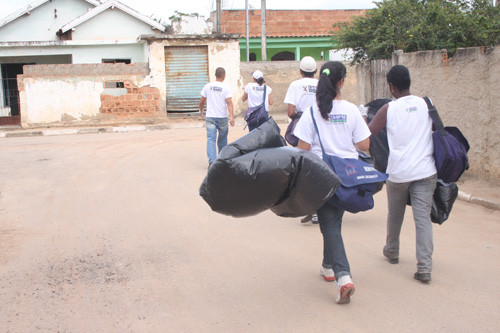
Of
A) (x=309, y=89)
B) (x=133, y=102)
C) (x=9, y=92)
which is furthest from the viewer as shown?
(x=9, y=92)

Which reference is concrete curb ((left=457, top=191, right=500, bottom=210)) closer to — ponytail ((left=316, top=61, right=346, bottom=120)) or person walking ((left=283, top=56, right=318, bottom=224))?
person walking ((left=283, top=56, right=318, bottom=224))

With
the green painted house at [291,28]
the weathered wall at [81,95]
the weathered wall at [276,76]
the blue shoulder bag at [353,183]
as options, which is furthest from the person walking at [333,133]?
the green painted house at [291,28]

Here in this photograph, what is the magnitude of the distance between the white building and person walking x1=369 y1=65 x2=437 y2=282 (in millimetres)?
20861

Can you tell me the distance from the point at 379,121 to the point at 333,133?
0.66 meters

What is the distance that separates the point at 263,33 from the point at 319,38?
4.36 metres

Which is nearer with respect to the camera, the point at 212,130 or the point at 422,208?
the point at 422,208

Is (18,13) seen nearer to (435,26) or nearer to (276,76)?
(276,76)

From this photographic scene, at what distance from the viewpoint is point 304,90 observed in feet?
21.6

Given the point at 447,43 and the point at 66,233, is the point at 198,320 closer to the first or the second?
the point at 66,233

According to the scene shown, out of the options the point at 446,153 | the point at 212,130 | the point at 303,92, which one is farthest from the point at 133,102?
the point at 446,153

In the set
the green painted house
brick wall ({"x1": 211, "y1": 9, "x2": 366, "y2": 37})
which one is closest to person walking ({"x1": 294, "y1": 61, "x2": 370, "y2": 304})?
the green painted house

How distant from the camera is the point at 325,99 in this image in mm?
4094

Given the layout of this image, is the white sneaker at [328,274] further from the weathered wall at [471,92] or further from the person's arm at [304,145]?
the weathered wall at [471,92]

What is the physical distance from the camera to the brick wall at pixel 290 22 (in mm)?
33500
